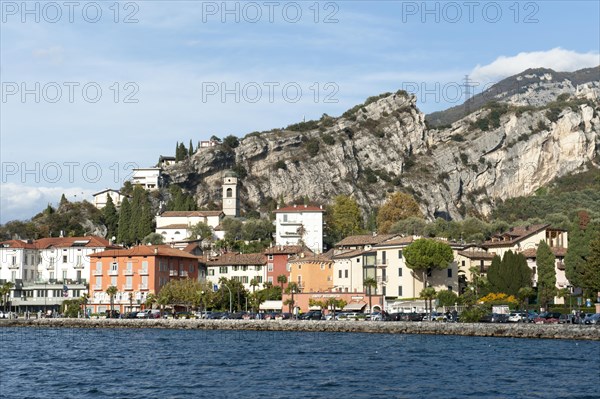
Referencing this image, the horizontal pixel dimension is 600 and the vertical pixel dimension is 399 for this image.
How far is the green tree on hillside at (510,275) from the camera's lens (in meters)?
110

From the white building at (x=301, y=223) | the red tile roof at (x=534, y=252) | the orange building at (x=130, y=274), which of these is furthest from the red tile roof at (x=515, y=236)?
the orange building at (x=130, y=274)

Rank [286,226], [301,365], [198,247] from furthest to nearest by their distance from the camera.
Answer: [286,226] < [198,247] < [301,365]

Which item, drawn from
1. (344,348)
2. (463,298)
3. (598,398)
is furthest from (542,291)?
(598,398)

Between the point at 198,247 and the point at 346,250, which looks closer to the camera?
the point at 346,250

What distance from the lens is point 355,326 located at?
96062 mm

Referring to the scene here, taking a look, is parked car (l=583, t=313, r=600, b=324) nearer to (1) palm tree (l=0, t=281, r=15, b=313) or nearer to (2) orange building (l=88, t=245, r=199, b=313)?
(2) orange building (l=88, t=245, r=199, b=313)

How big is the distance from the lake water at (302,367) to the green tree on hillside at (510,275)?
25396 mm

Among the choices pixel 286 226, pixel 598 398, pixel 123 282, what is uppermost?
pixel 286 226

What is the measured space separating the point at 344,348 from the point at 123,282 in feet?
199

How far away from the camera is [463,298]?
110m

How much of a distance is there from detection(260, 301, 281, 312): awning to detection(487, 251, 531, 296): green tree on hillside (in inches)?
1077

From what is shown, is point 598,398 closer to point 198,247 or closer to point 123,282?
point 123,282

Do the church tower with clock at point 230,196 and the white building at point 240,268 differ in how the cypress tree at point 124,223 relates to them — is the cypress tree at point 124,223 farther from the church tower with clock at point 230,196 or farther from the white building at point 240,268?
the white building at point 240,268

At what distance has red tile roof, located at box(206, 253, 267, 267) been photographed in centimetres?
13800
